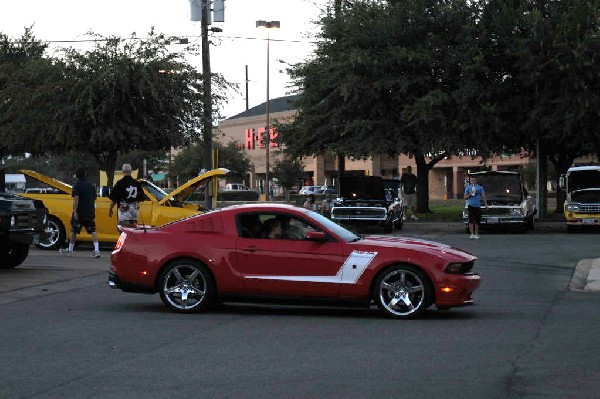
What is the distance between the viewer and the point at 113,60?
3472 cm

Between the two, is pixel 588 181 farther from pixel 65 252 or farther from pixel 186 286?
pixel 186 286

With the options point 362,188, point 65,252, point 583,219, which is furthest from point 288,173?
point 65,252

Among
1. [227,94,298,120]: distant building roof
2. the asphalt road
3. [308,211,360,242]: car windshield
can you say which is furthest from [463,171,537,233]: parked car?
[227,94,298,120]: distant building roof

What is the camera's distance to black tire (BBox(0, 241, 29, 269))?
63.3 ft

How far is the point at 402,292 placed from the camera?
41.1ft

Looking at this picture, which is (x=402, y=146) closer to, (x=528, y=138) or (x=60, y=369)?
(x=528, y=138)

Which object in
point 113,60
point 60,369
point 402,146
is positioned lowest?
point 60,369

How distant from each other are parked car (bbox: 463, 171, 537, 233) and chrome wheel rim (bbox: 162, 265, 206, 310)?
64.8ft

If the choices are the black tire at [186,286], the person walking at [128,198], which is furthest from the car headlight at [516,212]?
the black tire at [186,286]

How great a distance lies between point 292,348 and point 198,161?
2946 inches

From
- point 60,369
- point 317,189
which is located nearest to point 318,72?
point 60,369

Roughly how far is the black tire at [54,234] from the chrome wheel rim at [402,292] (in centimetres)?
1278

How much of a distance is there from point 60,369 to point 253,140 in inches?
3542

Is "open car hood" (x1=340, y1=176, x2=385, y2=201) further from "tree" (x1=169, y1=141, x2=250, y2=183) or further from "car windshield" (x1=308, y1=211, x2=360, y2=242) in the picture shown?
"tree" (x1=169, y1=141, x2=250, y2=183)
